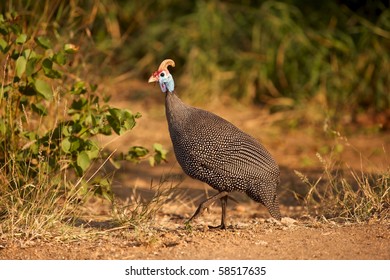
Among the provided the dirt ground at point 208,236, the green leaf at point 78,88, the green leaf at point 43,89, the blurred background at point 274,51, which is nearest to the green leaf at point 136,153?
the dirt ground at point 208,236

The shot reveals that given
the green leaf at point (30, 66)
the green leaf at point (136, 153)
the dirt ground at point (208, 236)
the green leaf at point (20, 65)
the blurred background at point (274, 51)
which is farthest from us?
the blurred background at point (274, 51)

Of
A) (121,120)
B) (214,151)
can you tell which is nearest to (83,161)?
(121,120)

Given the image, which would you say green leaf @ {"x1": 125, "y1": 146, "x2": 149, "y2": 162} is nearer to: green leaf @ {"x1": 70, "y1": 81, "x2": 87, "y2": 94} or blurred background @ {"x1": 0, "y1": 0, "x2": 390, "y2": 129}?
green leaf @ {"x1": 70, "y1": 81, "x2": 87, "y2": 94}

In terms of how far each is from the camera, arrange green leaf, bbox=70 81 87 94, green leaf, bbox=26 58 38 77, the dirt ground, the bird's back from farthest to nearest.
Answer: green leaf, bbox=70 81 87 94 → green leaf, bbox=26 58 38 77 → the bird's back → the dirt ground

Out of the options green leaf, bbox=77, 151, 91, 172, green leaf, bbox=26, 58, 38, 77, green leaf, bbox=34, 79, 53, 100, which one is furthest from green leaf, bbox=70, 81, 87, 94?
green leaf, bbox=77, 151, 91, 172

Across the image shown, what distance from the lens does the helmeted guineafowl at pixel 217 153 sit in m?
4.30

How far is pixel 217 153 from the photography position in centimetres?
431

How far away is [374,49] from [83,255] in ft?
15.0

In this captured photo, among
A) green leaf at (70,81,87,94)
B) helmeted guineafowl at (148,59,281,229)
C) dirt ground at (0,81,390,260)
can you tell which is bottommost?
dirt ground at (0,81,390,260)

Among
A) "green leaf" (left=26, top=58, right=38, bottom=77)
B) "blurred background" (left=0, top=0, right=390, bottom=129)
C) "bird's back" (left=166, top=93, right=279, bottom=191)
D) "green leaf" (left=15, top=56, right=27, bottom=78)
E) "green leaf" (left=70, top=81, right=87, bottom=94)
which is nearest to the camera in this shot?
"bird's back" (left=166, top=93, right=279, bottom=191)

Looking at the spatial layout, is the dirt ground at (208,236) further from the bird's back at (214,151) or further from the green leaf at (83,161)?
the bird's back at (214,151)

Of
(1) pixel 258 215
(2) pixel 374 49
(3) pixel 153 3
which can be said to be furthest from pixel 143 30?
(1) pixel 258 215

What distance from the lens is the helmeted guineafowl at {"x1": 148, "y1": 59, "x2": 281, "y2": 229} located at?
4.30 metres

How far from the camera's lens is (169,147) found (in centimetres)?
727
